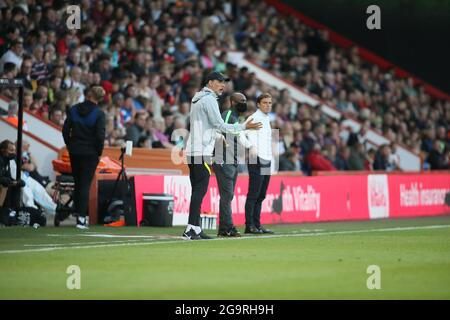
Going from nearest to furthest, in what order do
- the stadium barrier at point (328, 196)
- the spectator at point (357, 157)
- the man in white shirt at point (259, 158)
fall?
the man in white shirt at point (259, 158)
the stadium barrier at point (328, 196)
the spectator at point (357, 157)

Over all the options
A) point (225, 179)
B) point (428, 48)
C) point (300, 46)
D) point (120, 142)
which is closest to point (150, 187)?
point (120, 142)

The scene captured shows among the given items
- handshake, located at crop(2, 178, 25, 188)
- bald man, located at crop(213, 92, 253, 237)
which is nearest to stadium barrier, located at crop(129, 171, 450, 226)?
handshake, located at crop(2, 178, 25, 188)

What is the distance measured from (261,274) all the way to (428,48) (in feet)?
86.0

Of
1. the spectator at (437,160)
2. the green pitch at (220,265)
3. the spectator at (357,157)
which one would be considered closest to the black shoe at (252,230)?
the green pitch at (220,265)

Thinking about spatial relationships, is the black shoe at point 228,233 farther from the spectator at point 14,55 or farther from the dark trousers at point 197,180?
the spectator at point 14,55

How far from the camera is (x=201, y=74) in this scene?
27422 mm

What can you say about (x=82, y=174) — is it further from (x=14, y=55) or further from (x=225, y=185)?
(x=14, y=55)

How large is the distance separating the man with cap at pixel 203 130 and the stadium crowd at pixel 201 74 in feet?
21.7

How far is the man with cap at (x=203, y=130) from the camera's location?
51.5 feet

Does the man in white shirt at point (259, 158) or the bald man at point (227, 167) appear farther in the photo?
the man in white shirt at point (259, 158)

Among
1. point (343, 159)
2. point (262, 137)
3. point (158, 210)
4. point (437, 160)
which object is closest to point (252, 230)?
point (262, 137)

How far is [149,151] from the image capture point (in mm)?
22578

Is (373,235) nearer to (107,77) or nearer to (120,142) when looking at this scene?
(120,142)

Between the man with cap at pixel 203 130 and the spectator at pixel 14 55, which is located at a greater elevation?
the spectator at pixel 14 55
